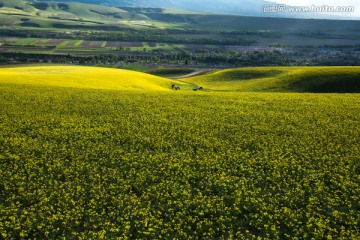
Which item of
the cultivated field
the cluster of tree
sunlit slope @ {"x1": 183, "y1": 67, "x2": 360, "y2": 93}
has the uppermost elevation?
the cluster of tree

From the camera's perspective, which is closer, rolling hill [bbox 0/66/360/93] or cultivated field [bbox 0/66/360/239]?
cultivated field [bbox 0/66/360/239]

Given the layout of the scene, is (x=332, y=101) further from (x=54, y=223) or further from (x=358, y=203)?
→ (x=54, y=223)

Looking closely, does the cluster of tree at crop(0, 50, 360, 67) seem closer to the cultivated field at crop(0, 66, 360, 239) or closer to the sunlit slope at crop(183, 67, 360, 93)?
the sunlit slope at crop(183, 67, 360, 93)

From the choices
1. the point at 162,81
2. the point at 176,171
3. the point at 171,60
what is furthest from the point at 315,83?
the point at 171,60

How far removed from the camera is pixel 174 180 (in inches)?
816

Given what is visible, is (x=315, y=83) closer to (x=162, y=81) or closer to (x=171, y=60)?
(x=162, y=81)

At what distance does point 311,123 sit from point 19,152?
27.8m

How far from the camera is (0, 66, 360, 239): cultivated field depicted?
53.9 feet

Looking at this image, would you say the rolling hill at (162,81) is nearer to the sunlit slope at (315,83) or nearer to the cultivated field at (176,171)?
the sunlit slope at (315,83)

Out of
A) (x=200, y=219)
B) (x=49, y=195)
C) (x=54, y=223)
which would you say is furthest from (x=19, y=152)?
(x=200, y=219)

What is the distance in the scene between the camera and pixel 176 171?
21641 millimetres

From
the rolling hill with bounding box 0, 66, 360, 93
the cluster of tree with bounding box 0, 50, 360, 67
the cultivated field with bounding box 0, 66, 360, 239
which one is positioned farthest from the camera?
the cluster of tree with bounding box 0, 50, 360, 67

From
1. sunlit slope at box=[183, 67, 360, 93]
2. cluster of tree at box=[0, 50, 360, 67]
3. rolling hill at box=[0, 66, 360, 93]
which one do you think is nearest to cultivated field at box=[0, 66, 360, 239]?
rolling hill at box=[0, 66, 360, 93]

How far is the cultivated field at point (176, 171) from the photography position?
16.4m
